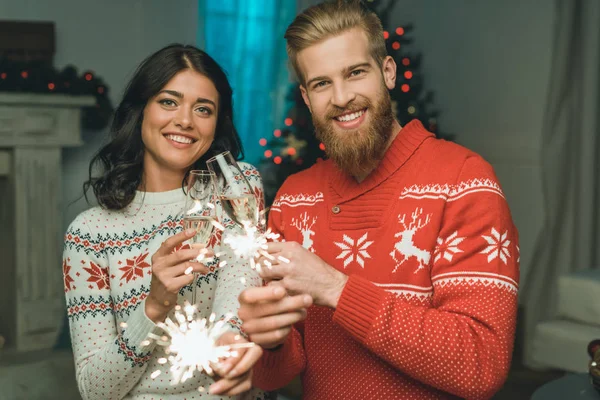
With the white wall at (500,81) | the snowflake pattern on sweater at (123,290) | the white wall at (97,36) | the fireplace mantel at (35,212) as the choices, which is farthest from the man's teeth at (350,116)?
the white wall at (97,36)

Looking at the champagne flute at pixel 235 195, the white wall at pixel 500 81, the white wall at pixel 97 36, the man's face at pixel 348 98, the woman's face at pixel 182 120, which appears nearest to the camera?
the champagne flute at pixel 235 195

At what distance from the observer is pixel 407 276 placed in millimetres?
1452

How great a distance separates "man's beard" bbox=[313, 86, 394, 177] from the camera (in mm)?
1516

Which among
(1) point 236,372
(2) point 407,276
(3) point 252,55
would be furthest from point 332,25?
(3) point 252,55

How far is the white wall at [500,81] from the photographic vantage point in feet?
14.3

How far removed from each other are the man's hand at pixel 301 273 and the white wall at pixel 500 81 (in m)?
3.48

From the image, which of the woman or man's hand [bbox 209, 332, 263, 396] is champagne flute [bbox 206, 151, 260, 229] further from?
the woman

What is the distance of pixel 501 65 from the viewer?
4.56 metres

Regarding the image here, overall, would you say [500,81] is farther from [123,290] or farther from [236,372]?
[236,372]

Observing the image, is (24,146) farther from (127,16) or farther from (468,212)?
(468,212)

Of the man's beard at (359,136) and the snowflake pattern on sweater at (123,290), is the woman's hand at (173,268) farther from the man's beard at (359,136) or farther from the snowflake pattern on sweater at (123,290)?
the man's beard at (359,136)

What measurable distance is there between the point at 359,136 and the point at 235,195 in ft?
1.35

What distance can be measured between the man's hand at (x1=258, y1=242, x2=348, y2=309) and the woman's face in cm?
62

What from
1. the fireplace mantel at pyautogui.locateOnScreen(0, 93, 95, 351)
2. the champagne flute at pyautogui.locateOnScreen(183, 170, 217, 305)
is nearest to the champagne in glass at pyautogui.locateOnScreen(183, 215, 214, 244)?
the champagne flute at pyautogui.locateOnScreen(183, 170, 217, 305)
